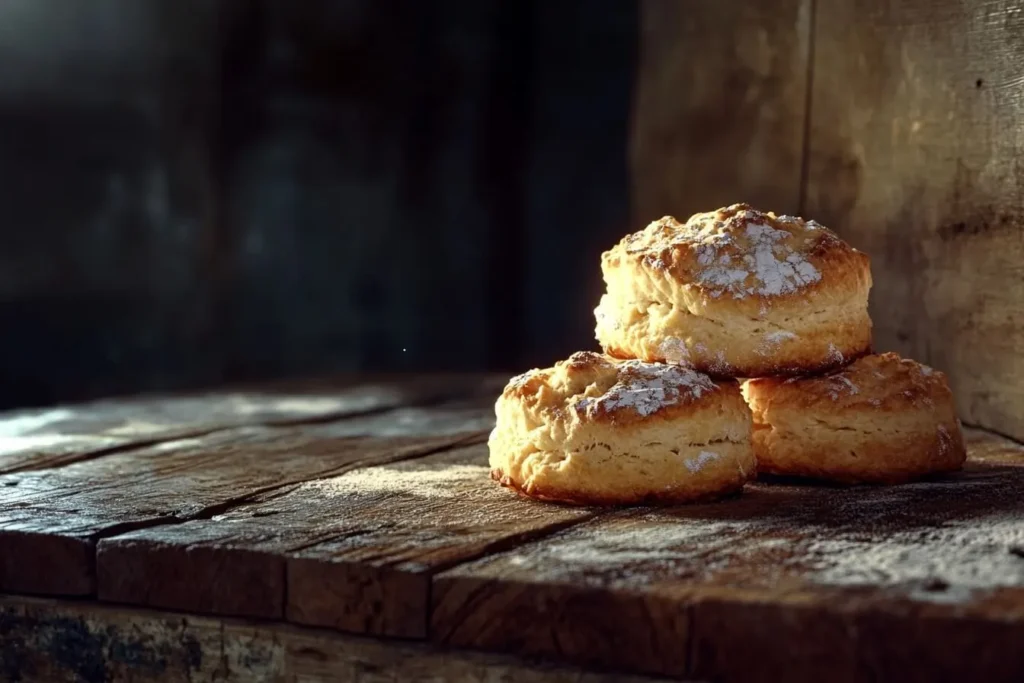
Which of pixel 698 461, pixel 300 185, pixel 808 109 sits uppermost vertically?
pixel 808 109

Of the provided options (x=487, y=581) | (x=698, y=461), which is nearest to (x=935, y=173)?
(x=698, y=461)

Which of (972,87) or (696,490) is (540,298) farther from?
(696,490)

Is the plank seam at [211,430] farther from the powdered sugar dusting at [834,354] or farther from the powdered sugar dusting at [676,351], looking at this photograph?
the powdered sugar dusting at [834,354]

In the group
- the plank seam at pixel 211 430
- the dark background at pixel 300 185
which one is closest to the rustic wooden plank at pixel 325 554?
the plank seam at pixel 211 430

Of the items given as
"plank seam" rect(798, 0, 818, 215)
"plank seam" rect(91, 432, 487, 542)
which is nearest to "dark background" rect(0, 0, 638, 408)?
"plank seam" rect(798, 0, 818, 215)

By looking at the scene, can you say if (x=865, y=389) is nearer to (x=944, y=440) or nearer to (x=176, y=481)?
(x=944, y=440)

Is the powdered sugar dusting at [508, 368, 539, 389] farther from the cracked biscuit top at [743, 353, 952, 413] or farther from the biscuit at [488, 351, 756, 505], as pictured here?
the cracked biscuit top at [743, 353, 952, 413]
